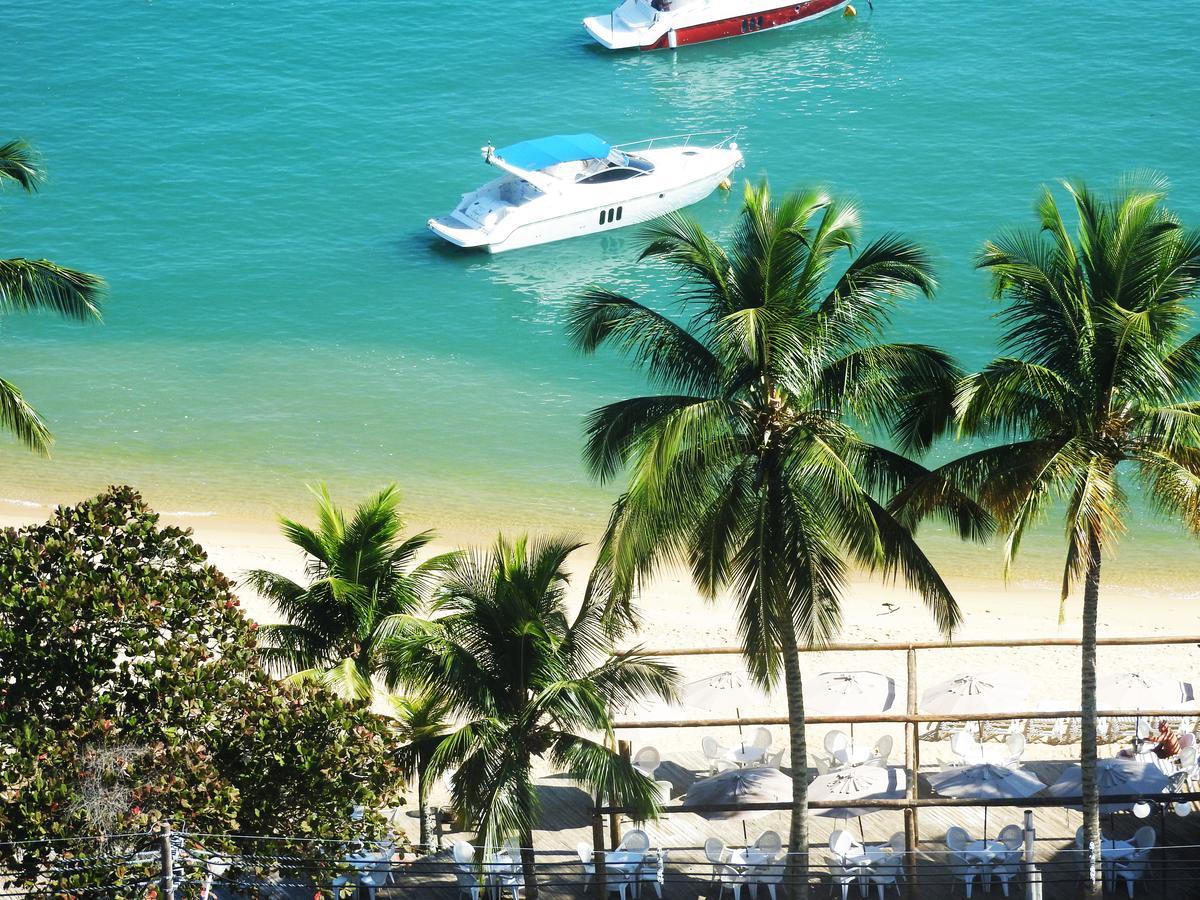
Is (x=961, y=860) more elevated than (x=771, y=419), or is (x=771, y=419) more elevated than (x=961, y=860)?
(x=771, y=419)

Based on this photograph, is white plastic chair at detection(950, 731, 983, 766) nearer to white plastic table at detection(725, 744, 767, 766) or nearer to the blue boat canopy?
white plastic table at detection(725, 744, 767, 766)

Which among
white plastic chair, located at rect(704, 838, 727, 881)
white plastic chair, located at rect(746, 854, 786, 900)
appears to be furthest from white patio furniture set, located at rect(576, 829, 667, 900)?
white plastic chair, located at rect(746, 854, 786, 900)

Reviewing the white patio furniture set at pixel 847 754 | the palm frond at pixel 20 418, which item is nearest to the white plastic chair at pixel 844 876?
the white patio furniture set at pixel 847 754

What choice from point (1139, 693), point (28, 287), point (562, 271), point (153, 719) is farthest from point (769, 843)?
point (562, 271)

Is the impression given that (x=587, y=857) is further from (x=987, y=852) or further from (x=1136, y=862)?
(x=1136, y=862)

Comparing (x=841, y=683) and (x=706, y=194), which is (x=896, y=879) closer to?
(x=841, y=683)

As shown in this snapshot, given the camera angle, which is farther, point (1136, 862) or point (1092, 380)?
point (1136, 862)

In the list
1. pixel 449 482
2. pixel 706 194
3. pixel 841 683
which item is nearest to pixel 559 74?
pixel 706 194
